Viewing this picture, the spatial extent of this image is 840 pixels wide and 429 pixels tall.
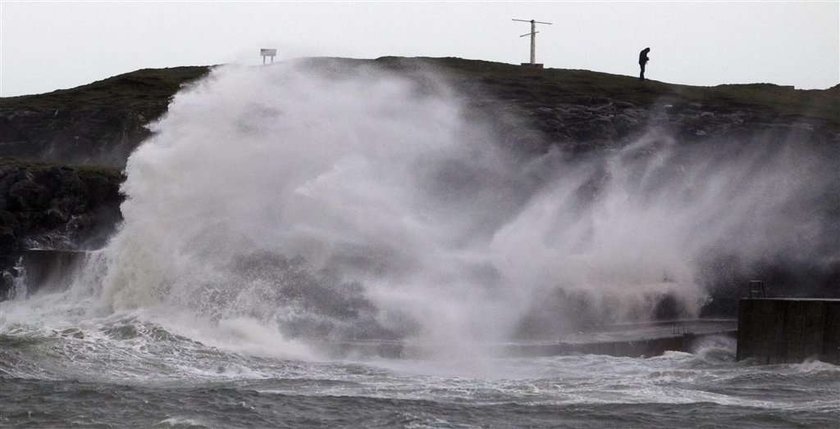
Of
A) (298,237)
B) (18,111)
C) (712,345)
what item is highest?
(18,111)

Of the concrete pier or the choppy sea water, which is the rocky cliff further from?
the choppy sea water

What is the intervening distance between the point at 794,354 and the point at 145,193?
14748 millimetres

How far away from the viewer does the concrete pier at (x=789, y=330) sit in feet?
79.1

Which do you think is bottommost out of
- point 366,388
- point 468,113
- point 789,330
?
point 366,388

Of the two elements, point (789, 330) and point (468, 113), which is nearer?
point (789, 330)

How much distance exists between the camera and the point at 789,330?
2472cm

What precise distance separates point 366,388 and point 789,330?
8.54 metres

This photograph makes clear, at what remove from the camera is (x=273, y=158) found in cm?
3195

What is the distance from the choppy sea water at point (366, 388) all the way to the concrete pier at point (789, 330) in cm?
51

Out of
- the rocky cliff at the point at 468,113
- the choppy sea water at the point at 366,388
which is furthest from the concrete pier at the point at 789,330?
the rocky cliff at the point at 468,113

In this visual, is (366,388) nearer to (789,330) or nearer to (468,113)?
(789,330)

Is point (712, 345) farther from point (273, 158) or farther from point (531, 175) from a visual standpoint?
point (531, 175)

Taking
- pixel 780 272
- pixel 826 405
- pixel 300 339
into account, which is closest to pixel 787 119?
pixel 780 272

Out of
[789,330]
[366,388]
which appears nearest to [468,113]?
[789,330]
